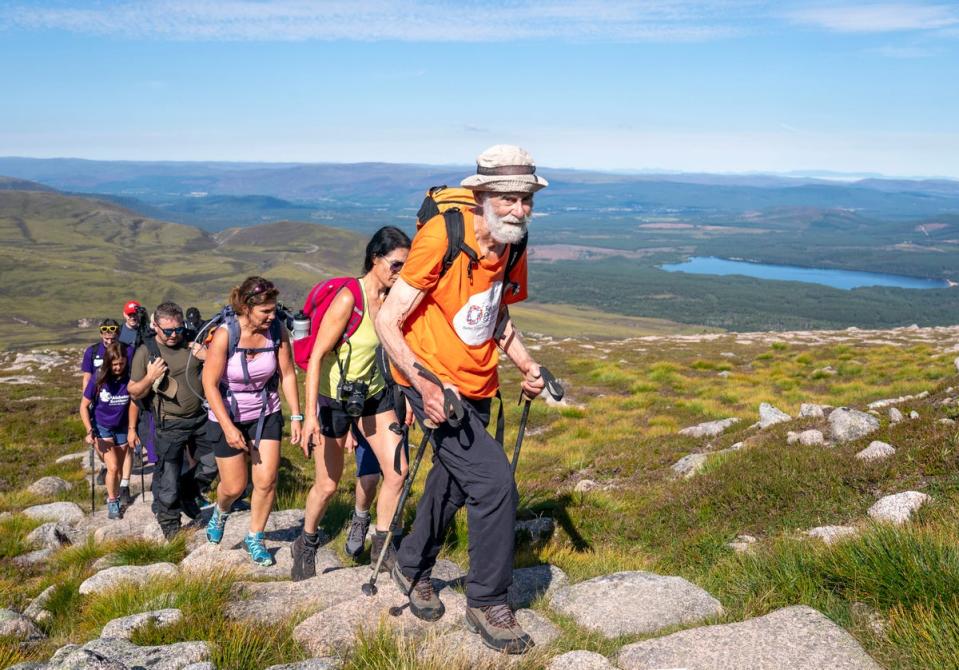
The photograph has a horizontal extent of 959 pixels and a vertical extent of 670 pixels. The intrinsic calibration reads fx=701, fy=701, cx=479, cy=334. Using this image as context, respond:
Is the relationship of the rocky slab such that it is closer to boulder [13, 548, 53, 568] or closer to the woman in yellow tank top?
the woman in yellow tank top

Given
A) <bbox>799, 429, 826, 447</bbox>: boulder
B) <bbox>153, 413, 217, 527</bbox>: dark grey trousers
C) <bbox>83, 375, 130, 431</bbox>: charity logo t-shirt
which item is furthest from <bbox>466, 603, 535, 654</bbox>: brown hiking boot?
<bbox>83, 375, 130, 431</bbox>: charity logo t-shirt

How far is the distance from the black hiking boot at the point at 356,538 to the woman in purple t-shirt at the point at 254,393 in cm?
74

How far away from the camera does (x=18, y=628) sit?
16.8 feet

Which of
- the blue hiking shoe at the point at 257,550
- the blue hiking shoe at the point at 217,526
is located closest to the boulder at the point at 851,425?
the blue hiking shoe at the point at 257,550

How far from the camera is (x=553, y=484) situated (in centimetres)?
989

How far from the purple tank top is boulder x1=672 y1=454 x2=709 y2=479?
4.97 meters

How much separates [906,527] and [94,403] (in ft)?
32.5

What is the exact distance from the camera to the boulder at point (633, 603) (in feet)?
15.3

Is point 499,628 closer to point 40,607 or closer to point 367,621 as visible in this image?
point 367,621

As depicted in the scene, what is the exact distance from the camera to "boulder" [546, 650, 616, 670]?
155 inches

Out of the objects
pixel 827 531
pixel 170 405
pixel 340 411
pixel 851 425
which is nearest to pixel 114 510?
pixel 170 405

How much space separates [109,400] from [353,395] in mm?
5657

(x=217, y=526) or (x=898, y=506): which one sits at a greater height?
(x=898, y=506)

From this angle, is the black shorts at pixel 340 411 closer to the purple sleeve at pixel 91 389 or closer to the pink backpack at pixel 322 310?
the pink backpack at pixel 322 310
